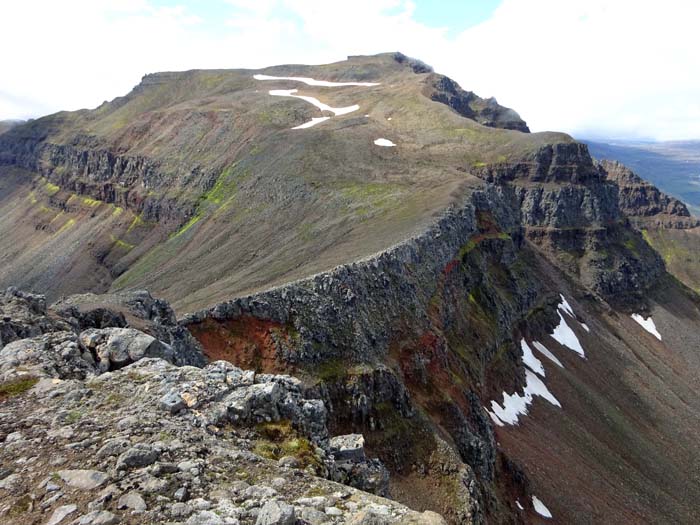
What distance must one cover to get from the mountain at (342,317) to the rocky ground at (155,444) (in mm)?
72

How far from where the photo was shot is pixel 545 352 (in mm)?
72625

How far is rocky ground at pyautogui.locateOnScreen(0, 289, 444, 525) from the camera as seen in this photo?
32.2ft

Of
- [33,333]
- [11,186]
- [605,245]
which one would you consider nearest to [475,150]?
[605,245]

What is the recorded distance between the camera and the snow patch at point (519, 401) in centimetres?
4962

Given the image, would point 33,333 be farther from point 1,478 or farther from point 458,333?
point 458,333

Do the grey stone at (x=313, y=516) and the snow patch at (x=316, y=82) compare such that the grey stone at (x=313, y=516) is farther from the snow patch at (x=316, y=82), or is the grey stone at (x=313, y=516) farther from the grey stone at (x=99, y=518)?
the snow patch at (x=316, y=82)

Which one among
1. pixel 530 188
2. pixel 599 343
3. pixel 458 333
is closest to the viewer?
pixel 458 333

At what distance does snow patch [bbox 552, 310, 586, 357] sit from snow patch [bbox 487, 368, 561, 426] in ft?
58.6

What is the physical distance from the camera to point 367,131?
A: 108 meters

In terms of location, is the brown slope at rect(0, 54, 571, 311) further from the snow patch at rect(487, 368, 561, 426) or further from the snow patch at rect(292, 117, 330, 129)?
the snow patch at rect(487, 368, 561, 426)

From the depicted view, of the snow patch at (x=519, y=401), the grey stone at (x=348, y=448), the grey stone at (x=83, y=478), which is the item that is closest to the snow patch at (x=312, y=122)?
the snow patch at (x=519, y=401)

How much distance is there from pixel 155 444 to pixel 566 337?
3155 inches

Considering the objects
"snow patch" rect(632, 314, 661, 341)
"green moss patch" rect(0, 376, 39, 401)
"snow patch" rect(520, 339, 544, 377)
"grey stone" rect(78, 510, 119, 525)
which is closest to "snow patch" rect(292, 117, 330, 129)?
"snow patch" rect(520, 339, 544, 377)

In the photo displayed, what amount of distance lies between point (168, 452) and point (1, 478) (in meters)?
3.16
